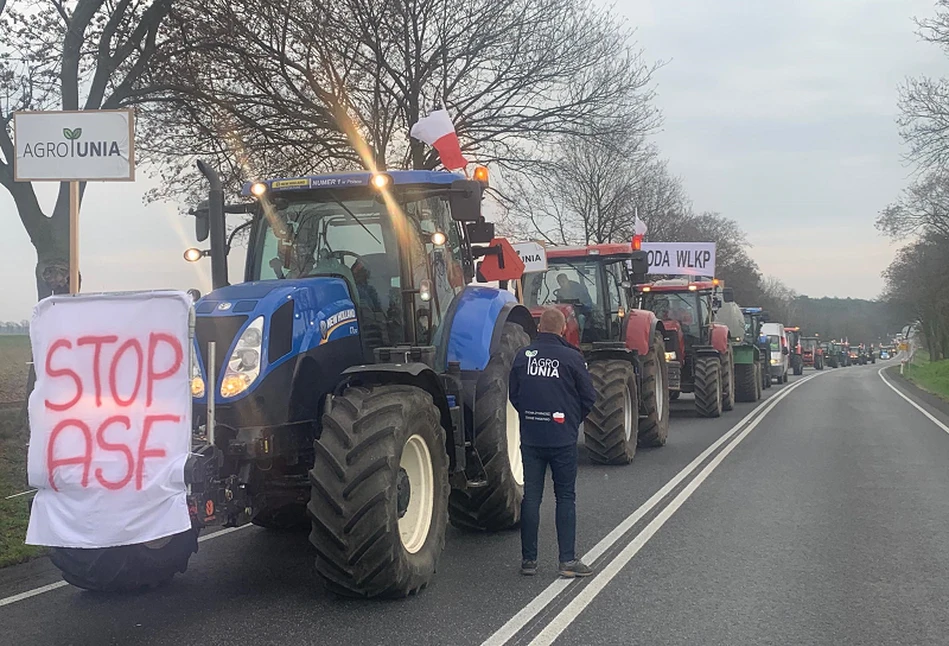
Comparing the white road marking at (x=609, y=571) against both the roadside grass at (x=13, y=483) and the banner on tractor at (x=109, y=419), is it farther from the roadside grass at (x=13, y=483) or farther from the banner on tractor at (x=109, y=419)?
the roadside grass at (x=13, y=483)

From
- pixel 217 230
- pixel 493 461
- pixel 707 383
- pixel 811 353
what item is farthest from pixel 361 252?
pixel 811 353

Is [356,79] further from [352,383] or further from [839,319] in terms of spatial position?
[839,319]

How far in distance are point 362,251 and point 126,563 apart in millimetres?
2552

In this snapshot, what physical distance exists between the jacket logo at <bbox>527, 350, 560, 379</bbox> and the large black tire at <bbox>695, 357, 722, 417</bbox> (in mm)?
11754

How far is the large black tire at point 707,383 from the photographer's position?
56.4 feet

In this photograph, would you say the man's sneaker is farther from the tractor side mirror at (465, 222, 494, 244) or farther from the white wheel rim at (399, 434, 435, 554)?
the tractor side mirror at (465, 222, 494, 244)

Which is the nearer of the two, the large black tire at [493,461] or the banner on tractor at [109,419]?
the banner on tractor at [109,419]

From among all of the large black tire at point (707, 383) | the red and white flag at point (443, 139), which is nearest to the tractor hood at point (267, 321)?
the red and white flag at point (443, 139)

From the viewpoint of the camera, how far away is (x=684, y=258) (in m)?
21.0

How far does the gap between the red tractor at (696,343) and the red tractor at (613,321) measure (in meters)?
3.73

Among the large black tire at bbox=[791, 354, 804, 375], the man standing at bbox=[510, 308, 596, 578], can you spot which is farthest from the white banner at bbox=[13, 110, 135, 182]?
the large black tire at bbox=[791, 354, 804, 375]

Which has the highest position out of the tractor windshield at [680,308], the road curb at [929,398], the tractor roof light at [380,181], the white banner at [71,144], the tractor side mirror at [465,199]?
the white banner at [71,144]

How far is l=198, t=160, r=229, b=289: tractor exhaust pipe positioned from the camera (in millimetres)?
6126

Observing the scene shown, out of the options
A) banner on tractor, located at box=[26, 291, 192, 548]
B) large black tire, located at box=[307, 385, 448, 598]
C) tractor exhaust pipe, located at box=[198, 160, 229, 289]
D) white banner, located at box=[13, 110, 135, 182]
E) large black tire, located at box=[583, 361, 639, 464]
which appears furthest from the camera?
large black tire, located at box=[583, 361, 639, 464]
